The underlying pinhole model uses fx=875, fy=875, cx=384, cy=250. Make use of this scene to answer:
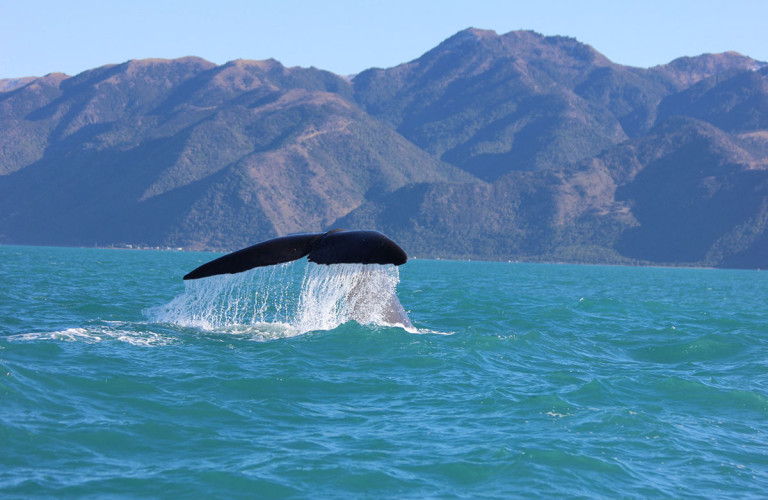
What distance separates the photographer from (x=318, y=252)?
12.6 metres

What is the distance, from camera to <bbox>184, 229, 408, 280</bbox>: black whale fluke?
11711 millimetres

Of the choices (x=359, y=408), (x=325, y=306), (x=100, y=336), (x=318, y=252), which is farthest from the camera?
(x=325, y=306)

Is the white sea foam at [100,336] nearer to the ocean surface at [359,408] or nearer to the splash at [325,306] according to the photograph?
the ocean surface at [359,408]

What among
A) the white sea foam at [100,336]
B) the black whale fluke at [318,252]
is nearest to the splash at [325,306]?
the black whale fluke at [318,252]

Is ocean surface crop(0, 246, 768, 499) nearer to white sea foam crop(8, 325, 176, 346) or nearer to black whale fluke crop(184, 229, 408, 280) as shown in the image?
white sea foam crop(8, 325, 176, 346)

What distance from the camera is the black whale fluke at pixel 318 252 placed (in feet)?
38.4

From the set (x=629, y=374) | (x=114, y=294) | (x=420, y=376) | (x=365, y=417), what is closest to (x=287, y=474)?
(x=365, y=417)

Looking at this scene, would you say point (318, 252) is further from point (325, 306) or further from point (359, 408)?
point (325, 306)

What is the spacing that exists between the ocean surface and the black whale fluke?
27.5 inches

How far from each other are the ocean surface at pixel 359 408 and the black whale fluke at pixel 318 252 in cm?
70

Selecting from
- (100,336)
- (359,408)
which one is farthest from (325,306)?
(359,408)

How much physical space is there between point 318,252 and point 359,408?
7.61ft

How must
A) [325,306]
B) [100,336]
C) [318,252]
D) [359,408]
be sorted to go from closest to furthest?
[359,408] < [318,252] < [100,336] < [325,306]

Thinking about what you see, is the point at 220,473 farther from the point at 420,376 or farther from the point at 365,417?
the point at 420,376
